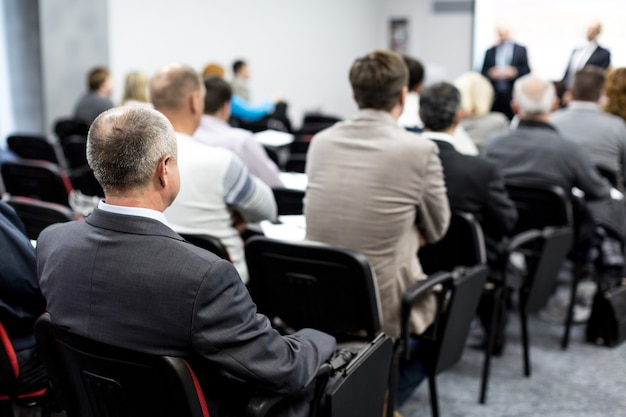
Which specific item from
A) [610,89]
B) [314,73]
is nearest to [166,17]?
[314,73]

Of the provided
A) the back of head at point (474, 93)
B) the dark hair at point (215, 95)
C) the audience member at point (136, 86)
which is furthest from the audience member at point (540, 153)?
the audience member at point (136, 86)

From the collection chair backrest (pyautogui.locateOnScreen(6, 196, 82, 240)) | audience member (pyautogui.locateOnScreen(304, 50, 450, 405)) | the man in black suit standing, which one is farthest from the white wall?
audience member (pyautogui.locateOnScreen(304, 50, 450, 405))

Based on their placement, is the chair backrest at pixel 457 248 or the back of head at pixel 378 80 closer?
the back of head at pixel 378 80

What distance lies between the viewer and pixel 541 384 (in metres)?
3.12

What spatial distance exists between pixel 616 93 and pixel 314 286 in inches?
108

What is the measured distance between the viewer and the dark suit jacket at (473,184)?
2.75 m

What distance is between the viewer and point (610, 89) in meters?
4.09

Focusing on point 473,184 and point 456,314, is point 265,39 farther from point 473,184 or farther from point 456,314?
point 456,314

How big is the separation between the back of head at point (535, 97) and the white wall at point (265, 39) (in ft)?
17.9

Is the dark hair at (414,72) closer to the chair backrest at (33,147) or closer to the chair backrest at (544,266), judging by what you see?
the chair backrest at (544,266)

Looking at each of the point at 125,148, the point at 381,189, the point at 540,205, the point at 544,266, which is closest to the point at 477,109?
the point at 540,205

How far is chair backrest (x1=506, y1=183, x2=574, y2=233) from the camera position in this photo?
10.5 feet

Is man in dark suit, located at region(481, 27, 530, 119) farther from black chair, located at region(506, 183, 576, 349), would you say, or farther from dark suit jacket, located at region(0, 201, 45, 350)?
dark suit jacket, located at region(0, 201, 45, 350)

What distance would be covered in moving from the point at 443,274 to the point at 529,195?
113 centimetres
